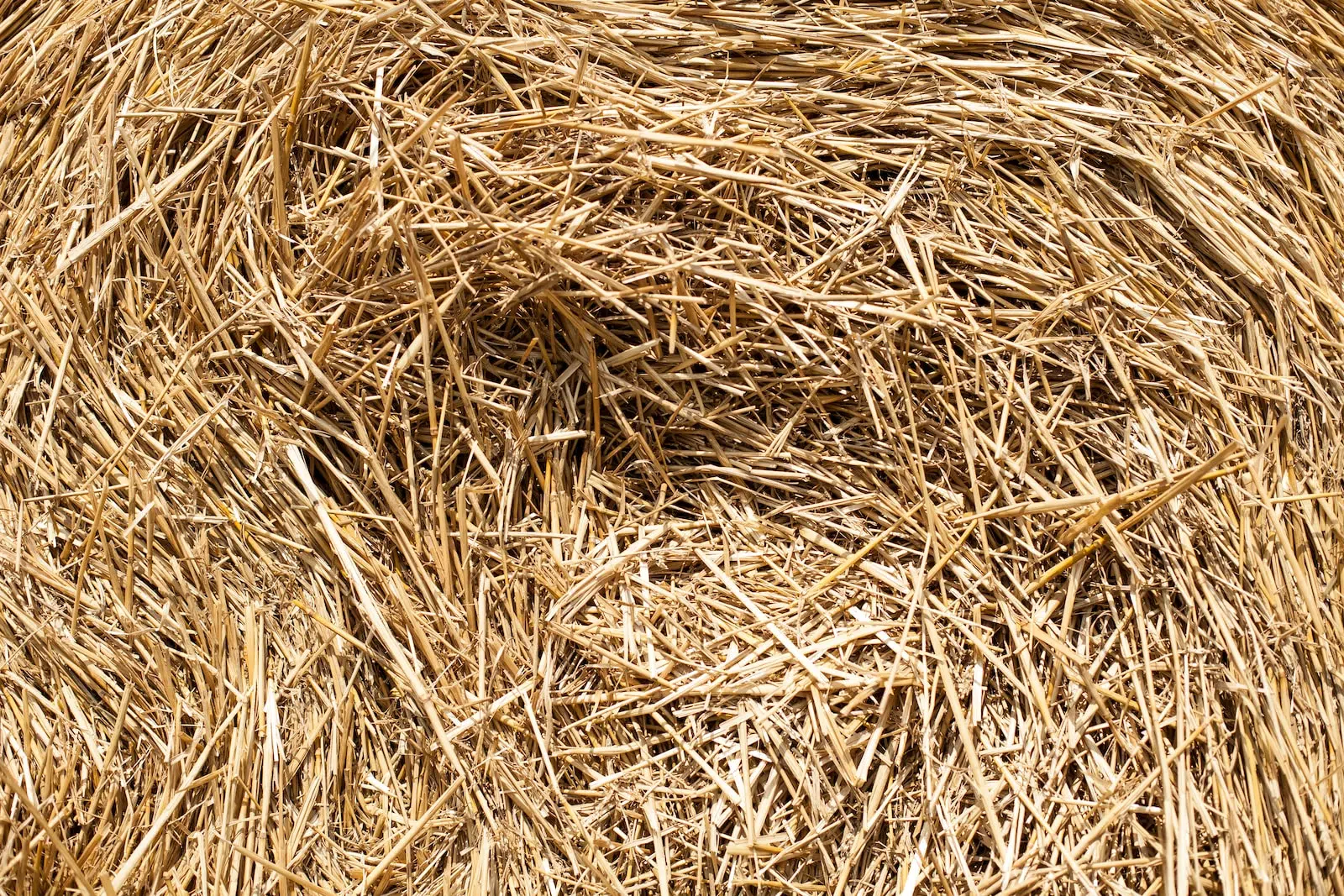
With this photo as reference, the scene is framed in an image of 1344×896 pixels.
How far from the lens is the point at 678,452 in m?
1.50

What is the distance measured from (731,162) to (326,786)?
1.03 meters

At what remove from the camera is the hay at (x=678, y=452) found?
1.34 meters

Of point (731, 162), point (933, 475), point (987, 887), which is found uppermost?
point (731, 162)

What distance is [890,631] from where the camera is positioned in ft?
4.65

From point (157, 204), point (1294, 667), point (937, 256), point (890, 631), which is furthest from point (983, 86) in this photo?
point (157, 204)

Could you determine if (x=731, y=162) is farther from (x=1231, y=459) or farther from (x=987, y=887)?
(x=987, y=887)

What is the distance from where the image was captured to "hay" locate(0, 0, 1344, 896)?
134 centimetres

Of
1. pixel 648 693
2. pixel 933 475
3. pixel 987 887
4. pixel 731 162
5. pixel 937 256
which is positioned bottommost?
pixel 987 887

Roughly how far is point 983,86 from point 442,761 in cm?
123

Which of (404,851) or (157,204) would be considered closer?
(404,851)

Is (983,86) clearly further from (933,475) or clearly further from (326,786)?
(326,786)

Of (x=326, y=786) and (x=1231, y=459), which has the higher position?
(x=1231, y=459)

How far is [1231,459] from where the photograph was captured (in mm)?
1375

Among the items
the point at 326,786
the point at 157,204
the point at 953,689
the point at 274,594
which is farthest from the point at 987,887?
the point at 157,204
